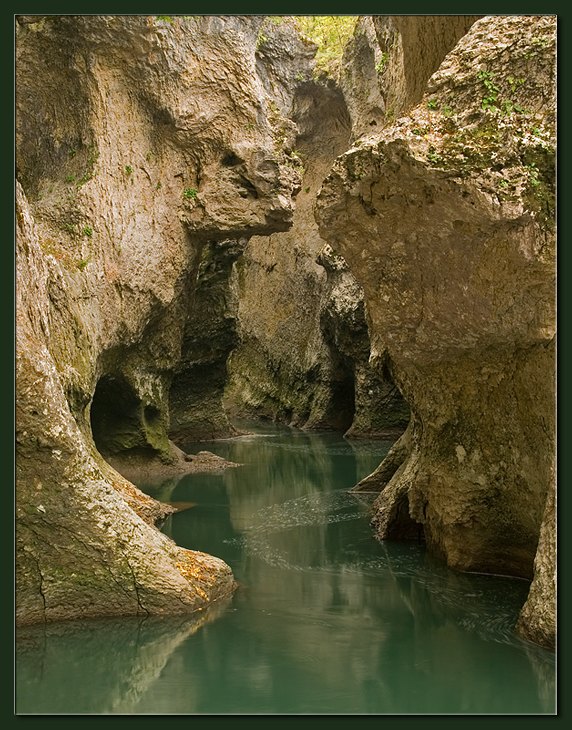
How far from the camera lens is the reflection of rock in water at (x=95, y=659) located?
6207 mm

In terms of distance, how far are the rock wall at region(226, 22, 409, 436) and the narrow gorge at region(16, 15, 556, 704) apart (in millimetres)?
4061

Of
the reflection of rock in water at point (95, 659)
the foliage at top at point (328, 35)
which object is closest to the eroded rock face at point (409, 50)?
the reflection of rock in water at point (95, 659)

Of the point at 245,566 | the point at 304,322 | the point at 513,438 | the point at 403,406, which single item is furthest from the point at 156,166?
the point at 304,322

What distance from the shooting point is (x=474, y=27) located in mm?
7867

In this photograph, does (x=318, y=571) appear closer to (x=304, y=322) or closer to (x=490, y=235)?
(x=490, y=235)

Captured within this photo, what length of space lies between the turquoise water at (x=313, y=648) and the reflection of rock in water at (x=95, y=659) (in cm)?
2

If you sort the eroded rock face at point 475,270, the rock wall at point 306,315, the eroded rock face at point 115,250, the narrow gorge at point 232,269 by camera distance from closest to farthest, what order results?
the eroded rock face at point 475,270 < the narrow gorge at point 232,269 < the eroded rock face at point 115,250 < the rock wall at point 306,315

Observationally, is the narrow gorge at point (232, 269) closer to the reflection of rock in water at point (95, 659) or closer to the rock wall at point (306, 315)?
the reflection of rock in water at point (95, 659)

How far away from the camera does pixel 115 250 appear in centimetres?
1384

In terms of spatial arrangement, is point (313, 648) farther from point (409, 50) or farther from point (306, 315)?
point (306, 315)

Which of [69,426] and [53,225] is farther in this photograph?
[53,225]

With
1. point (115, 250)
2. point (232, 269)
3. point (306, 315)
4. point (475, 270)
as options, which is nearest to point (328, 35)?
point (306, 315)

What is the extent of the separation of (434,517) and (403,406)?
611 inches

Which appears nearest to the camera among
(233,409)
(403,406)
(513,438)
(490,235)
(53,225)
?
(490,235)
